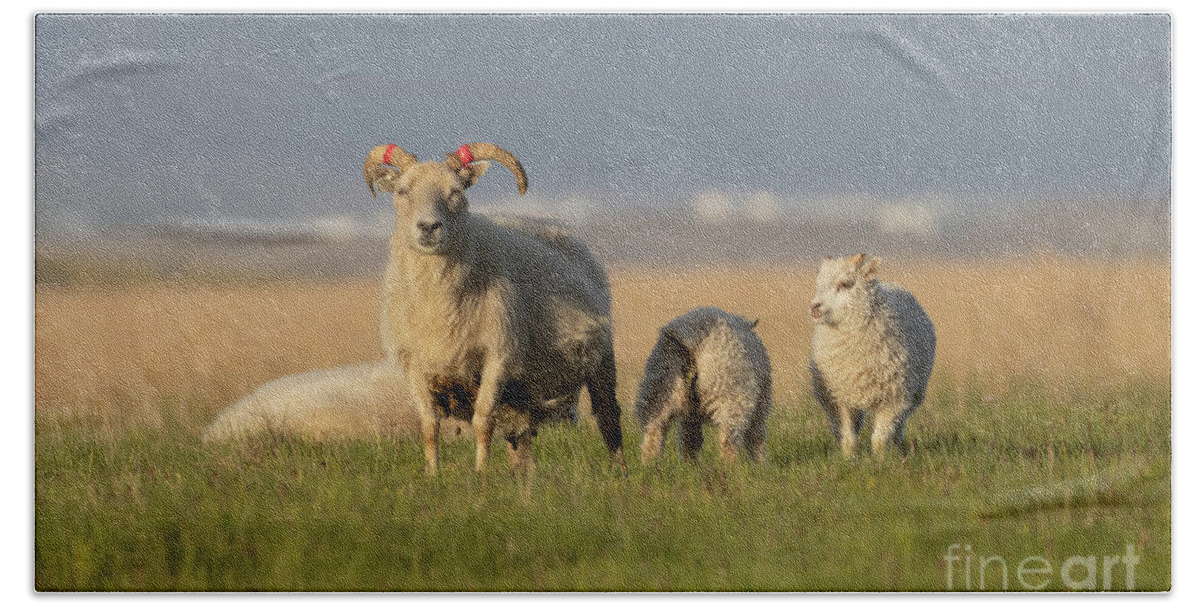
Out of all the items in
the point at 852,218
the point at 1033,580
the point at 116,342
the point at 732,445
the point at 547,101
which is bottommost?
the point at 1033,580

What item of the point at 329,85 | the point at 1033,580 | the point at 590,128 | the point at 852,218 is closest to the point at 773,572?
the point at 1033,580

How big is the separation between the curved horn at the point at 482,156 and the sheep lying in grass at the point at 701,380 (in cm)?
106

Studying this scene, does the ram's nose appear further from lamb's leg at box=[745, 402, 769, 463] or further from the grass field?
lamb's leg at box=[745, 402, 769, 463]

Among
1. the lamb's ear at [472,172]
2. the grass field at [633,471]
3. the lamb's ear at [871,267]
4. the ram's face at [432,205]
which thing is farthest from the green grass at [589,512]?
the lamb's ear at [472,172]

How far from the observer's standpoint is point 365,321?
737 cm

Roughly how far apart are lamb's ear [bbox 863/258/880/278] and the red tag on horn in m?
1.91

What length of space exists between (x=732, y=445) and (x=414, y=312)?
1609 mm

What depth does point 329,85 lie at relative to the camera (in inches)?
288

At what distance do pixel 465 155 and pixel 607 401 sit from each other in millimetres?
1381

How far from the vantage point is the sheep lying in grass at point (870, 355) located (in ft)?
24.6

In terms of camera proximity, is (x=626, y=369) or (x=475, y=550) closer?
(x=475, y=550)

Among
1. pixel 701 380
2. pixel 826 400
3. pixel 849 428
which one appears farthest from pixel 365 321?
pixel 849 428

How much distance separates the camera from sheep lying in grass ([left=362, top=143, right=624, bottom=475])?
714 cm

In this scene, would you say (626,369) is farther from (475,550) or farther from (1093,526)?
(1093,526)
